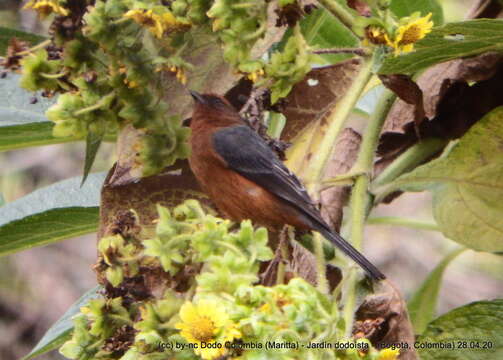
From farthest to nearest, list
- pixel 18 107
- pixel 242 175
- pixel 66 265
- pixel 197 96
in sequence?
pixel 66 265 → pixel 18 107 → pixel 242 175 → pixel 197 96

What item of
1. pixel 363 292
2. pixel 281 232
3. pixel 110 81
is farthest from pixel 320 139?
pixel 110 81

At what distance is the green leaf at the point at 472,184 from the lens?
1637 mm

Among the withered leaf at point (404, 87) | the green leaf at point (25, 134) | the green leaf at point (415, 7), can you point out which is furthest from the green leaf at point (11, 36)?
the green leaf at point (415, 7)

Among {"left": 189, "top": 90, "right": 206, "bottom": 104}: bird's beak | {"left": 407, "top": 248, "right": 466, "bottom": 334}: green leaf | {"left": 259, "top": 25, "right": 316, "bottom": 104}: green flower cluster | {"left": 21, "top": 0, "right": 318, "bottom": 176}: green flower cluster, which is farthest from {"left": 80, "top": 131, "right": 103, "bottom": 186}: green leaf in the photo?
{"left": 407, "top": 248, "right": 466, "bottom": 334}: green leaf

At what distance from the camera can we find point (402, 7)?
2.07 metres

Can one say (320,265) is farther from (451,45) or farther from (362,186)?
(451,45)

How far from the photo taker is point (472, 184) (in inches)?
66.7

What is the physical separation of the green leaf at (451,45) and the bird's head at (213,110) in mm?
338

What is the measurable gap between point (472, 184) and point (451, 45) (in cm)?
31

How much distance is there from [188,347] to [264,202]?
0.77 metres

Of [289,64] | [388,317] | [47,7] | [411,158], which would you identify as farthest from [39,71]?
[411,158]

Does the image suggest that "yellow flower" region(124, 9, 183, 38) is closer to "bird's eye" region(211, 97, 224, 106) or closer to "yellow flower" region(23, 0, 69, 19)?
"yellow flower" region(23, 0, 69, 19)

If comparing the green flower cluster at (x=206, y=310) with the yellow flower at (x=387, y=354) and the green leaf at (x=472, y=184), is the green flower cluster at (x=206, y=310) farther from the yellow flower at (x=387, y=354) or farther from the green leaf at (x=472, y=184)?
the green leaf at (x=472, y=184)

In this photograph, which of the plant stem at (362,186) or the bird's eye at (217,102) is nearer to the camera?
the plant stem at (362,186)
